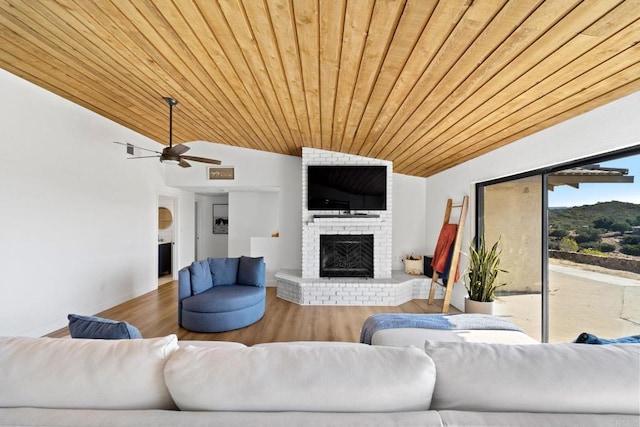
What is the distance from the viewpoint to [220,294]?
3.23 meters

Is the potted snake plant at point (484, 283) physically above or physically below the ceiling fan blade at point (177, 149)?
below

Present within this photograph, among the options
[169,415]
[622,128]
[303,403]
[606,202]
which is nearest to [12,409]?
[169,415]

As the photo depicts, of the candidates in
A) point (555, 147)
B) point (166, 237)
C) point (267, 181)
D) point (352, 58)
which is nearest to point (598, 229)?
point (555, 147)

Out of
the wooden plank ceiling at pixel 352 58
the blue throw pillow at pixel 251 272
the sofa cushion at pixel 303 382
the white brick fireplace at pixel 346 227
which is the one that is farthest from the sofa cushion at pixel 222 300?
the sofa cushion at pixel 303 382

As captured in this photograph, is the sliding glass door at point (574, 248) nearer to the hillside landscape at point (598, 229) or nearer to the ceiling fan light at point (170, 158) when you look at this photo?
the hillside landscape at point (598, 229)

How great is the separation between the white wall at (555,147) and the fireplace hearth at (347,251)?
1.43 meters

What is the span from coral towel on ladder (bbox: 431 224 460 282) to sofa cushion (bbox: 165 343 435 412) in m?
3.53

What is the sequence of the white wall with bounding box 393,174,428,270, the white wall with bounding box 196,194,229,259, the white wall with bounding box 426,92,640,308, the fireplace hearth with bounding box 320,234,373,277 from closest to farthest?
the white wall with bounding box 426,92,640,308 < the fireplace hearth with bounding box 320,234,373,277 < the white wall with bounding box 393,174,428,270 < the white wall with bounding box 196,194,229,259

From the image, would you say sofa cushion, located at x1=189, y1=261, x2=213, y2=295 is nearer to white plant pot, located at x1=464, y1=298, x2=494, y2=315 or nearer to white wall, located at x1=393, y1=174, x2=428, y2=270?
white plant pot, located at x1=464, y1=298, x2=494, y2=315

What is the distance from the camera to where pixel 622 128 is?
1.85 meters

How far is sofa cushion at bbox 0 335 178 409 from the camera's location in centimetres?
88

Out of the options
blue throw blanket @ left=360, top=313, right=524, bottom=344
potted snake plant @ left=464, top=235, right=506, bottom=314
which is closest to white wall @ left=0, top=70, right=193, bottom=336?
blue throw blanket @ left=360, top=313, right=524, bottom=344

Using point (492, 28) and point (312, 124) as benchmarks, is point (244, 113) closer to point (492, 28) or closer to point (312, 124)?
point (312, 124)

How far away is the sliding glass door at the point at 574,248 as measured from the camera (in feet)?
6.61
